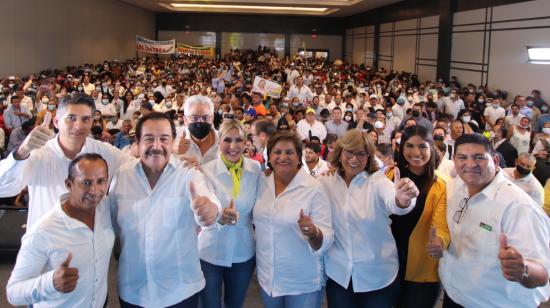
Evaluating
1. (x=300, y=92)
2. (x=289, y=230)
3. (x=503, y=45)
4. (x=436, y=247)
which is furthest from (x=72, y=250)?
(x=503, y=45)

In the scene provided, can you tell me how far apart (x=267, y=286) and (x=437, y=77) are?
1901 centimetres

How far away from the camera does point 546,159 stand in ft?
28.1

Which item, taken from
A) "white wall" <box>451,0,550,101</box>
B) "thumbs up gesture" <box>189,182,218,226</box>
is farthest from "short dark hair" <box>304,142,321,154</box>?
"white wall" <box>451,0,550,101</box>

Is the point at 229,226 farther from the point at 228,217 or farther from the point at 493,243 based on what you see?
the point at 493,243

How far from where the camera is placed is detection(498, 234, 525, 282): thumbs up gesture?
228cm

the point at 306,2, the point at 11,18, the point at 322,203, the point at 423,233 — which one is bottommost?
the point at 423,233

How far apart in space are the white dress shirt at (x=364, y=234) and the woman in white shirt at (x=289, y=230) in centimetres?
11

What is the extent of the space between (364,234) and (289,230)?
0.46 metres

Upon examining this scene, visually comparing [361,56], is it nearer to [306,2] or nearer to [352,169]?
[306,2]

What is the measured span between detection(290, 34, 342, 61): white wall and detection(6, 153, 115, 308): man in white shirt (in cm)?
3551

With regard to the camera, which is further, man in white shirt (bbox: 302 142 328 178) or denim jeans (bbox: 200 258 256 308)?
man in white shirt (bbox: 302 142 328 178)

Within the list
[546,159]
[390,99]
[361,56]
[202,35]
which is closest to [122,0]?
[202,35]

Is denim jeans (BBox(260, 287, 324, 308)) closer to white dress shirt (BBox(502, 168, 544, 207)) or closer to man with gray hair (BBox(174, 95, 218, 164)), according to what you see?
man with gray hair (BBox(174, 95, 218, 164))

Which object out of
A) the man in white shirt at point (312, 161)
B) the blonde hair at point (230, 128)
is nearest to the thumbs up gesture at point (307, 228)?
the blonde hair at point (230, 128)
